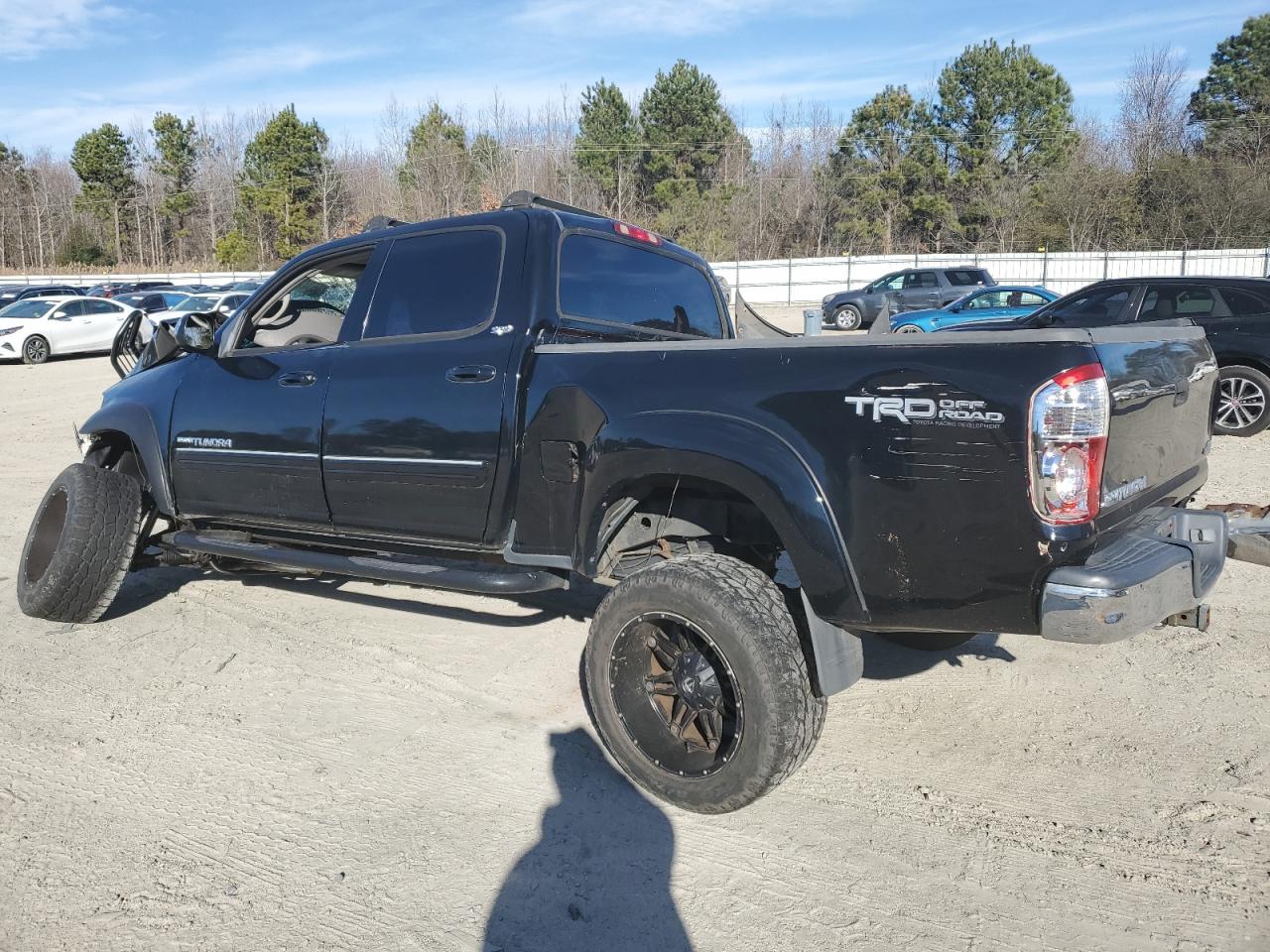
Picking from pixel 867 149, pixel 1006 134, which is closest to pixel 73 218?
pixel 867 149

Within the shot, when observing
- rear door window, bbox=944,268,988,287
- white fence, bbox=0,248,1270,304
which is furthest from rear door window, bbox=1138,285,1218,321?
white fence, bbox=0,248,1270,304

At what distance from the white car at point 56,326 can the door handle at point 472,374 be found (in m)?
21.8

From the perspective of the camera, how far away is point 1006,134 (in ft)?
174

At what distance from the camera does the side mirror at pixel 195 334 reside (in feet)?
15.7

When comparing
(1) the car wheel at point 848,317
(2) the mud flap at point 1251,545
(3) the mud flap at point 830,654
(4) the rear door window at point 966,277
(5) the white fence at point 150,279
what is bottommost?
(3) the mud flap at point 830,654

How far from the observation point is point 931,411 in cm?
270

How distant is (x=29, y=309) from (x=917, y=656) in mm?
24913

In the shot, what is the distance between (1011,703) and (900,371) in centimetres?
199

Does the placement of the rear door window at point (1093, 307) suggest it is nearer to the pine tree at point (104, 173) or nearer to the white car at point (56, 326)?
the white car at point (56, 326)

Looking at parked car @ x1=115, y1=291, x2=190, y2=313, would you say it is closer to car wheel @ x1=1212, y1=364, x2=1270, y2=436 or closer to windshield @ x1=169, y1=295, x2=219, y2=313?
windshield @ x1=169, y1=295, x2=219, y2=313

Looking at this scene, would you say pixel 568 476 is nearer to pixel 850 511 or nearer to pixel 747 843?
pixel 850 511

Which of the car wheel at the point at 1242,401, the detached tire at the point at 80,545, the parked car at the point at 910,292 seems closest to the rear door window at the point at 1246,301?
the car wheel at the point at 1242,401

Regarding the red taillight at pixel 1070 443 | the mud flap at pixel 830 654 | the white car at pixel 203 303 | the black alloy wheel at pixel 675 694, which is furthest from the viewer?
the white car at pixel 203 303

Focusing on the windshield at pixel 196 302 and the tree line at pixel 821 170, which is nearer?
the windshield at pixel 196 302
